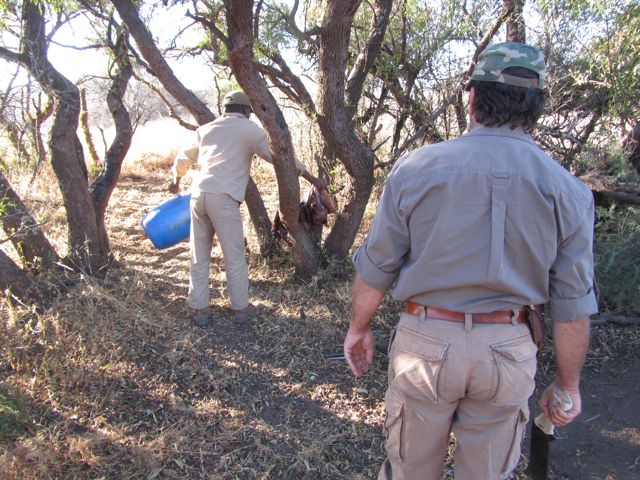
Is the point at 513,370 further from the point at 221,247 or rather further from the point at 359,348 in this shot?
the point at 221,247

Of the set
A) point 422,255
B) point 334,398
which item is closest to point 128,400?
point 334,398

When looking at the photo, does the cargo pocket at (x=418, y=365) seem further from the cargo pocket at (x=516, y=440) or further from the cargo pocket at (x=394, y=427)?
the cargo pocket at (x=516, y=440)

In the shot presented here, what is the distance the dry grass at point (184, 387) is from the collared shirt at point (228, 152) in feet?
3.63

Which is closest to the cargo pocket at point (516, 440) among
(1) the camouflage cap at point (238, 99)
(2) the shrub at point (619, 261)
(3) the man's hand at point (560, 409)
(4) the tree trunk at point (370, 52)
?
(3) the man's hand at point (560, 409)

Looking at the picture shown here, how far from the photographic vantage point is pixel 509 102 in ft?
4.86

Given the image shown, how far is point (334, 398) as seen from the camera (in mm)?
3072

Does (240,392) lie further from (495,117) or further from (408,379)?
A: (495,117)

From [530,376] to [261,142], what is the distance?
8.85 feet

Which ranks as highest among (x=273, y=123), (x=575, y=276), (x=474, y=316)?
(x=273, y=123)

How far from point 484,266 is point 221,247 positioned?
107 inches

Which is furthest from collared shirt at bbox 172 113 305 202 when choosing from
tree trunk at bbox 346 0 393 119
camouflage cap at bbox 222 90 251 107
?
tree trunk at bbox 346 0 393 119

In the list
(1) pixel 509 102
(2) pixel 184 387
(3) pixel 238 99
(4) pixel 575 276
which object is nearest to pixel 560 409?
(4) pixel 575 276

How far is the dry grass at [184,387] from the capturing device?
252cm

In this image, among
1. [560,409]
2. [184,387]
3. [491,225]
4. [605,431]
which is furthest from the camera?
[184,387]
